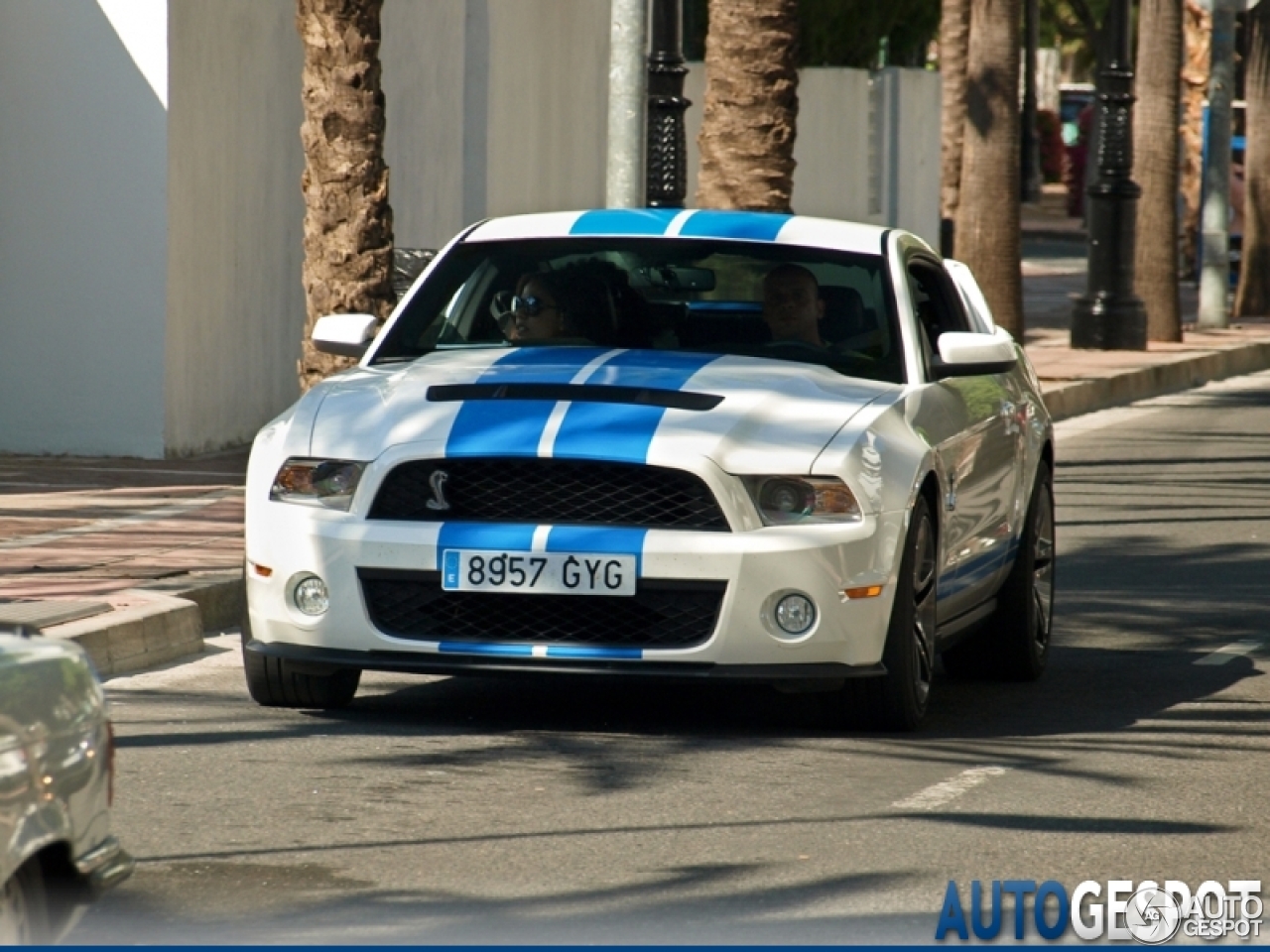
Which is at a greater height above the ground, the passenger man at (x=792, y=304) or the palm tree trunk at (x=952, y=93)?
the palm tree trunk at (x=952, y=93)

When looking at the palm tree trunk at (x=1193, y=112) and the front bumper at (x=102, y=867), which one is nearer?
the front bumper at (x=102, y=867)

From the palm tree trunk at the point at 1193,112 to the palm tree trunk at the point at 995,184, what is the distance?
15.3 metres

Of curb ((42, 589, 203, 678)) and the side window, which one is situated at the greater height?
the side window

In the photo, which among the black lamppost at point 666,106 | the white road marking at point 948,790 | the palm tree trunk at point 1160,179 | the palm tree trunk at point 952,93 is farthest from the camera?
the palm tree trunk at point 952,93

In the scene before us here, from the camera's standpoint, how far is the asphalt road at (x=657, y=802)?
585cm

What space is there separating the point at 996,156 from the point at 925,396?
54.3 feet

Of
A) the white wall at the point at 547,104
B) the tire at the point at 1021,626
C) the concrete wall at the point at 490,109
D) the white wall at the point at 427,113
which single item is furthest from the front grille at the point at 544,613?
the white wall at the point at 547,104

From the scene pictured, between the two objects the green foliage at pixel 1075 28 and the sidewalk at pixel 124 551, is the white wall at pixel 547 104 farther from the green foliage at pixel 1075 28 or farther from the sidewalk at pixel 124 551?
the green foliage at pixel 1075 28

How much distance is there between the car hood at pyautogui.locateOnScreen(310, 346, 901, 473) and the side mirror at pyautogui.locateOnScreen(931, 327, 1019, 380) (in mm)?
371

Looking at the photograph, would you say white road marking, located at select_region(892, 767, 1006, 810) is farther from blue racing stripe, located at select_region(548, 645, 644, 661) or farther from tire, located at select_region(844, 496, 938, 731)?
blue racing stripe, located at select_region(548, 645, 644, 661)

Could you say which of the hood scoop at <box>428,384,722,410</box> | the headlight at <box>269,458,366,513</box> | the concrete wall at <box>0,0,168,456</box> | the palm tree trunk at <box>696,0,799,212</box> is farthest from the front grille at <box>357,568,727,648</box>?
the palm tree trunk at <box>696,0,799,212</box>

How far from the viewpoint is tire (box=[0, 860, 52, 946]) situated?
4.32 metres

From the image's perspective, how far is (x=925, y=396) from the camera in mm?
8586

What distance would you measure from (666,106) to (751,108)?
336 centimetres
